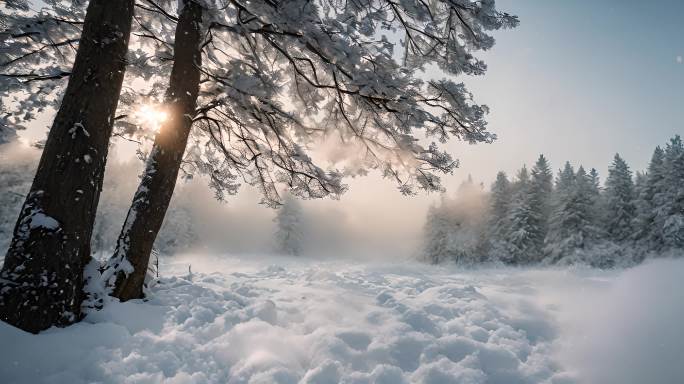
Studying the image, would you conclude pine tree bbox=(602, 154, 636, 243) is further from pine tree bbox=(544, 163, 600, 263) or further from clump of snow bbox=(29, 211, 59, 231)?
Result: clump of snow bbox=(29, 211, 59, 231)

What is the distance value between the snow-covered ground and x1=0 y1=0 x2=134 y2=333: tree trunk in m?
0.31

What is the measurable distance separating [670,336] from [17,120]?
28.6 feet

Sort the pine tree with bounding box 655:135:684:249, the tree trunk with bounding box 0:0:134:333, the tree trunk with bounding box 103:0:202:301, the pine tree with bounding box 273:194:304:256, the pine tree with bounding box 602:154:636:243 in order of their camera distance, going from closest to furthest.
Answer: the tree trunk with bounding box 0:0:134:333, the tree trunk with bounding box 103:0:202:301, the pine tree with bounding box 655:135:684:249, the pine tree with bounding box 602:154:636:243, the pine tree with bounding box 273:194:304:256

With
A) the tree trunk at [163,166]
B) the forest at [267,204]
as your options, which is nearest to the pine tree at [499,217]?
the forest at [267,204]

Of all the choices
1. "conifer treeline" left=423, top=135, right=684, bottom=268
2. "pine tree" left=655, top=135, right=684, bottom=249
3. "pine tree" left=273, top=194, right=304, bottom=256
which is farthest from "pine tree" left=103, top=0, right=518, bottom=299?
"pine tree" left=273, top=194, right=304, bottom=256

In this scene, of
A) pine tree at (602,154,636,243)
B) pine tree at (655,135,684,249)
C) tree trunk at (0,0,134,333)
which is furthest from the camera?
pine tree at (602,154,636,243)

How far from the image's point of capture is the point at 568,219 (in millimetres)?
32094

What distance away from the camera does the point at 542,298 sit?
5.78 meters

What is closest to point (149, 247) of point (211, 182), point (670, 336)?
point (211, 182)

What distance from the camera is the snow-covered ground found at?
2.79 meters

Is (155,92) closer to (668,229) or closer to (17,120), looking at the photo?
(17,120)

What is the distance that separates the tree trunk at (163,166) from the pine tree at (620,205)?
4108 cm

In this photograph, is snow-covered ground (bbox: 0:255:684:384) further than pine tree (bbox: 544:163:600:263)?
No

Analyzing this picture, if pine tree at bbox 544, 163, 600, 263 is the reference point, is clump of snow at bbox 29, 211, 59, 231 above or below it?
below
